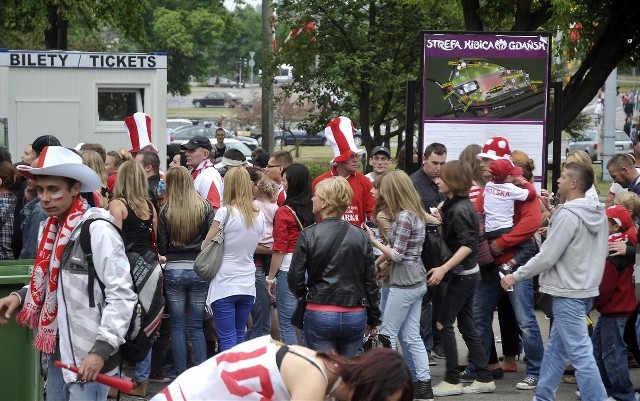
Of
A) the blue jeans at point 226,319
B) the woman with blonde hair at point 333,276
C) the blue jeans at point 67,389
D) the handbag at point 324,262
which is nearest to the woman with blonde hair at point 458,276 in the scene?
the woman with blonde hair at point 333,276

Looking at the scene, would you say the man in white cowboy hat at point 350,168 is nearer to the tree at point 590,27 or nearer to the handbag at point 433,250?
the handbag at point 433,250

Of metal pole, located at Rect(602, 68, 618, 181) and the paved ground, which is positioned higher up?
metal pole, located at Rect(602, 68, 618, 181)

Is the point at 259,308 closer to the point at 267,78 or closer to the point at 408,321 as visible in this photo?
the point at 408,321

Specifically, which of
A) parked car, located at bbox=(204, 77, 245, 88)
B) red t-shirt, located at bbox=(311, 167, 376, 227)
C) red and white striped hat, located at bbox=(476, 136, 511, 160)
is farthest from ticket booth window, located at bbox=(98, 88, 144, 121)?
parked car, located at bbox=(204, 77, 245, 88)

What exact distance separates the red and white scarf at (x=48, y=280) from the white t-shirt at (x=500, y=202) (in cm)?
430

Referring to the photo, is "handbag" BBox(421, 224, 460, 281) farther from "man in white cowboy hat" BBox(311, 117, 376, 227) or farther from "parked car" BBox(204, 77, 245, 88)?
"parked car" BBox(204, 77, 245, 88)

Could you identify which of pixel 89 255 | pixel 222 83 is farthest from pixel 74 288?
pixel 222 83

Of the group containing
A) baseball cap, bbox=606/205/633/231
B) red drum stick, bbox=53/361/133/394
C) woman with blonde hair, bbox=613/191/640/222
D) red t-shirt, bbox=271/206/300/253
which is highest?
woman with blonde hair, bbox=613/191/640/222

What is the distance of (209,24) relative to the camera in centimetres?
4225

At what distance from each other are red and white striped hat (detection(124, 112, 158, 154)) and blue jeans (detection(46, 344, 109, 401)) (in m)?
6.76

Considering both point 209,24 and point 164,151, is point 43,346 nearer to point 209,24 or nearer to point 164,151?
point 164,151

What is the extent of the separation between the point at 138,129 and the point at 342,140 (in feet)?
11.0

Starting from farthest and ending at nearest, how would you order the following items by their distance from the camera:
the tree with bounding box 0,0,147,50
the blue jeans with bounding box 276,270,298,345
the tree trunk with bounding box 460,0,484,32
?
the tree with bounding box 0,0,147,50, the tree trunk with bounding box 460,0,484,32, the blue jeans with bounding box 276,270,298,345

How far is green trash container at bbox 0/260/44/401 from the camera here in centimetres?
670
